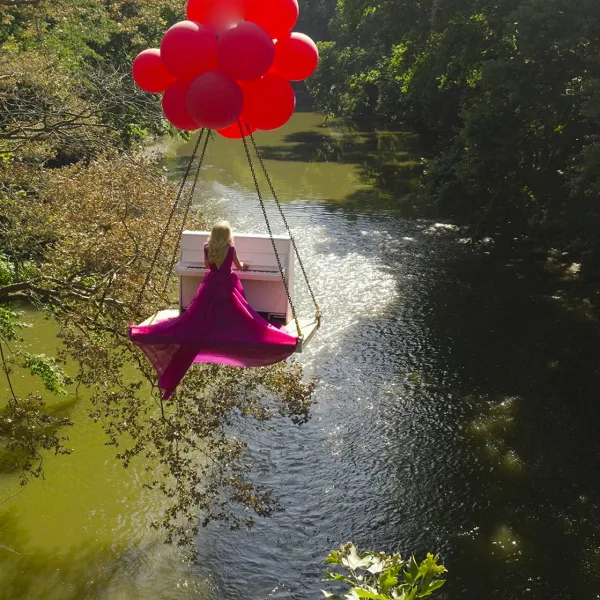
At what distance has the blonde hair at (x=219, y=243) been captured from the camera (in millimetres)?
5648

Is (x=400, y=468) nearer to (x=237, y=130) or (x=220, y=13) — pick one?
(x=237, y=130)

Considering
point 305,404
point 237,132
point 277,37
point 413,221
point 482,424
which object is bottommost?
point 413,221

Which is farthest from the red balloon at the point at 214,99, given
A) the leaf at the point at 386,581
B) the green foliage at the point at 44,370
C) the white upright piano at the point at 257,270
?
the green foliage at the point at 44,370

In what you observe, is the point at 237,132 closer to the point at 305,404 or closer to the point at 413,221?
the point at 305,404

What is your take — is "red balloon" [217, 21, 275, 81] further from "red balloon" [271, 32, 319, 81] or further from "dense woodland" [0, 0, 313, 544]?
"dense woodland" [0, 0, 313, 544]

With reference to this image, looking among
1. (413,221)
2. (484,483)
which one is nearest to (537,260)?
(413,221)

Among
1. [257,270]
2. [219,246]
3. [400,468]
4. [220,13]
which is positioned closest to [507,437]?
[400,468]

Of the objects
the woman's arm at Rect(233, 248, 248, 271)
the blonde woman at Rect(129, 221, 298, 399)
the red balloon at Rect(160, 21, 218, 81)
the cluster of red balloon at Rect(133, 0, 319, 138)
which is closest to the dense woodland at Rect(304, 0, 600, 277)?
the woman's arm at Rect(233, 248, 248, 271)

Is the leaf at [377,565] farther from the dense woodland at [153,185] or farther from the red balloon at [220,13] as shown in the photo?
the dense woodland at [153,185]

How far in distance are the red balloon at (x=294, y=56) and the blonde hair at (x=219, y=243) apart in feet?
3.93

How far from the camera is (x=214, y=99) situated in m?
4.84

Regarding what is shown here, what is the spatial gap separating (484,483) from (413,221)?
44.4ft

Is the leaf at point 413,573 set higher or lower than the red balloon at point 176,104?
lower

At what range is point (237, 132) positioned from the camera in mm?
5871
